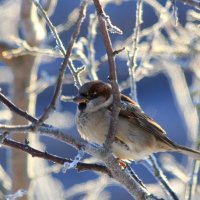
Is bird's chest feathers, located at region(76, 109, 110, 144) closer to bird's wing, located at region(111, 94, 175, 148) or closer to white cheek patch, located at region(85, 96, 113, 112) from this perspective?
white cheek patch, located at region(85, 96, 113, 112)

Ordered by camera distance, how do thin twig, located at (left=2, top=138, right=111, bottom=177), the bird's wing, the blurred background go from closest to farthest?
thin twig, located at (left=2, top=138, right=111, bottom=177)
the bird's wing
the blurred background

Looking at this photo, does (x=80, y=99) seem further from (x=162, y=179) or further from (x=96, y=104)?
(x=162, y=179)

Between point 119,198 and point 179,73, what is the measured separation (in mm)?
2589

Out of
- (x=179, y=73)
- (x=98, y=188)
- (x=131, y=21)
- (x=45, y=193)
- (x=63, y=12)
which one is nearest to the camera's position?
(x=98, y=188)

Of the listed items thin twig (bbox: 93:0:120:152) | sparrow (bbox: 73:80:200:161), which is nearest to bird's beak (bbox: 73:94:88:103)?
sparrow (bbox: 73:80:200:161)

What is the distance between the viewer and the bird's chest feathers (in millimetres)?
3035

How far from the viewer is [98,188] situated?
12.4 ft

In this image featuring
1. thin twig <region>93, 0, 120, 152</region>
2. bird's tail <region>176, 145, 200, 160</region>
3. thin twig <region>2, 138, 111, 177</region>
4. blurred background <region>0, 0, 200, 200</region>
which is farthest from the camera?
blurred background <region>0, 0, 200, 200</region>

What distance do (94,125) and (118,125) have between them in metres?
0.13

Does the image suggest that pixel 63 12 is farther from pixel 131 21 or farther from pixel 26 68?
pixel 26 68

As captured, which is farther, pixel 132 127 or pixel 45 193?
pixel 45 193

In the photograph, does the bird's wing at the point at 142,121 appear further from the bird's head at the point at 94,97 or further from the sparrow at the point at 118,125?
the bird's head at the point at 94,97

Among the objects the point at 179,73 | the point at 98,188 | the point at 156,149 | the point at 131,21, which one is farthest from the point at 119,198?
the point at 156,149

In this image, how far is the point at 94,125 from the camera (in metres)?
A: 3.06
